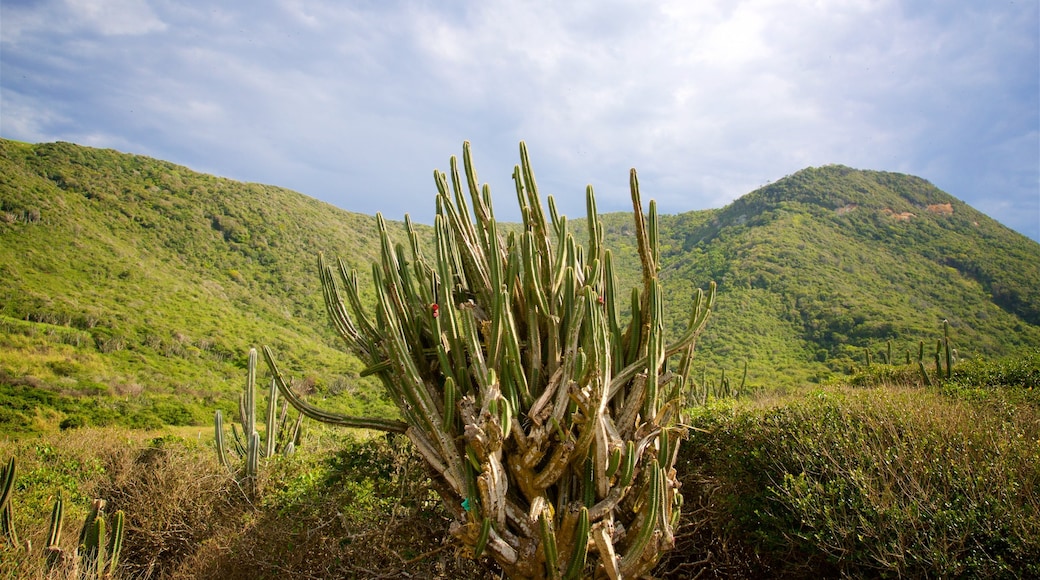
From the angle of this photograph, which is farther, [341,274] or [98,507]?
[98,507]

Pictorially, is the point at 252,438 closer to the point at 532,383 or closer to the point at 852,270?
the point at 532,383

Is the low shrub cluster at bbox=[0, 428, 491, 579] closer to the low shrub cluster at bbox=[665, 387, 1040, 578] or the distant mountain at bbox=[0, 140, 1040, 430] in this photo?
the low shrub cluster at bbox=[665, 387, 1040, 578]

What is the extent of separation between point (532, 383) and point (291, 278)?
123ft

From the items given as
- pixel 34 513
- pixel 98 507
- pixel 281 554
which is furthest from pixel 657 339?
pixel 34 513

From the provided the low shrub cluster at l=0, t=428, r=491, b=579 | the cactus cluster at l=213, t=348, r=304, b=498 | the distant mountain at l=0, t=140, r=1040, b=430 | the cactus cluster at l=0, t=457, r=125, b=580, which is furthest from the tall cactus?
the distant mountain at l=0, t=140, r=1040, b=430

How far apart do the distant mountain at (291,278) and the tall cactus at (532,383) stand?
48.1 ft

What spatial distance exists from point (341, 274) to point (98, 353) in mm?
25814

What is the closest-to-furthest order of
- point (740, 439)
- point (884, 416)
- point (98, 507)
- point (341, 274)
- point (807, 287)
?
point (341, 274) < point (98, 507) < point (884, 416) < point (740, 439) < point (807, 287)

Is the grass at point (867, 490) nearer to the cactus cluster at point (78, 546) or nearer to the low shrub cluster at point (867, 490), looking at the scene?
the low shrub cluster at point (867, 490)

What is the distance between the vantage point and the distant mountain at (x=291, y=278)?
24703 millimetres

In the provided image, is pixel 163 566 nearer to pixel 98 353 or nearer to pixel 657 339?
pixel 657 339

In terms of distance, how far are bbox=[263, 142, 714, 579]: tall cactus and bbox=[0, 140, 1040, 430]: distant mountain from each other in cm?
Answer: 1467

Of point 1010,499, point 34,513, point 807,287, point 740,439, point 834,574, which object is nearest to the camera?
point 1010,499

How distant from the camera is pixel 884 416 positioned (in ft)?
19.6
